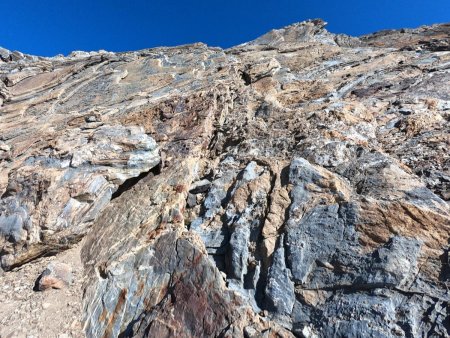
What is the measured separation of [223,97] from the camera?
61.2ft

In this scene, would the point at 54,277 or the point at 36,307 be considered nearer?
the point at 36,307

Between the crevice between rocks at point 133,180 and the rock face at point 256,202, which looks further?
the crevice between rocks at point 133,180

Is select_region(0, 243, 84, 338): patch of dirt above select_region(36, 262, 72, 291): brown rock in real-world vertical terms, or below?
below

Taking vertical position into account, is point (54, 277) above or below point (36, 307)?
above

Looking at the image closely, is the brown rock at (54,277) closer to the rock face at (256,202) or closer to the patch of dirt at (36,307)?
the patch of dirt at (36,307)

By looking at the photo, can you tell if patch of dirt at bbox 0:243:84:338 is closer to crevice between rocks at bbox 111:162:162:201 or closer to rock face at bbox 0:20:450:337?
rock face at bbox 0:20:450:337

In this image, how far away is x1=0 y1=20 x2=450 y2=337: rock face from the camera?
8.14m

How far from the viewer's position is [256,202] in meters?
11.3

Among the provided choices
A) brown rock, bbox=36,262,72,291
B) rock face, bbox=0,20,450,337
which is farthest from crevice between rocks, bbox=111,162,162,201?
brown rock, bbox=36,262,72,291

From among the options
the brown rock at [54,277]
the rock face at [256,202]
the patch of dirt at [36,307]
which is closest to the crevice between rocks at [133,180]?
the rock face at [256,202]

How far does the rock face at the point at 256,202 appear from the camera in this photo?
8141mm

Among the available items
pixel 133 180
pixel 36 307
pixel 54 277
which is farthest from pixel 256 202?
pixel 36 307

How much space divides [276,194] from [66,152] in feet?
30.5

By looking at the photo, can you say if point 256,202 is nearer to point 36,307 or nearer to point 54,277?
point 54,277
